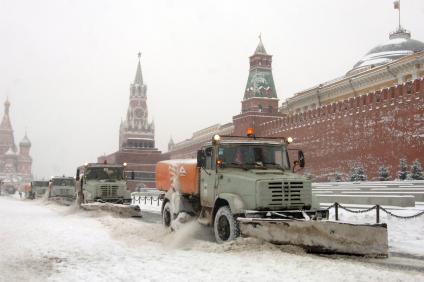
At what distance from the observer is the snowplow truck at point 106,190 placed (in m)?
16.2

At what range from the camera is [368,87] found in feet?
146

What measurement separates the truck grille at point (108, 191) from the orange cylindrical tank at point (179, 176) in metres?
5.00

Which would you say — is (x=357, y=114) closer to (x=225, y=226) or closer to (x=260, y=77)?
(x=260, y=77)

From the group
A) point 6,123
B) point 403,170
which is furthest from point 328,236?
point 6,123

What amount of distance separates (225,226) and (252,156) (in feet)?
4.84

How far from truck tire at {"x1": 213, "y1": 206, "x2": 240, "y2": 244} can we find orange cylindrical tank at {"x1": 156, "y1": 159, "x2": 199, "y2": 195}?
142cm

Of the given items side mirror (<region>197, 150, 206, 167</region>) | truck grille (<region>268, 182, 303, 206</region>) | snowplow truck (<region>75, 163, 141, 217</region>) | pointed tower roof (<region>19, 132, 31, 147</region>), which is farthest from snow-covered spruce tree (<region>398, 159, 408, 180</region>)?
pointed tower roof (<region>19, 132, 31, 147</region>)

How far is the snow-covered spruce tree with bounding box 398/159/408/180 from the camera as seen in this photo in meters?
28.2

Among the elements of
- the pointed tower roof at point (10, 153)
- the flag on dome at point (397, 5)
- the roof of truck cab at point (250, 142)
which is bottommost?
the roof of truck cab at point (250, 142)

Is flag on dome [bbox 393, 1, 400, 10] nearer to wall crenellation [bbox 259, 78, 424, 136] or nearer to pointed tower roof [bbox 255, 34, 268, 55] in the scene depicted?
pointed tower roof [bbox 255, 34, 268, 55]

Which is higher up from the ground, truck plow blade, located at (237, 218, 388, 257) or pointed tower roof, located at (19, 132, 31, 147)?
pointed tower roof, located at (19, 132, 31, 147)

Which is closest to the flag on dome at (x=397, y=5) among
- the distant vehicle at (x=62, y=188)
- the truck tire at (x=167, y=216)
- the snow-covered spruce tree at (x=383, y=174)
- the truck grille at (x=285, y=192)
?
the snow-covered spruce tree at (x=383, y=174)

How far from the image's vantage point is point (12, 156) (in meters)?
152

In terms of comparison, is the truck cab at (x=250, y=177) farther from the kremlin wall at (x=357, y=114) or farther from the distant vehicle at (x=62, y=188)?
the kremlin wall at (x=357, y=114)
